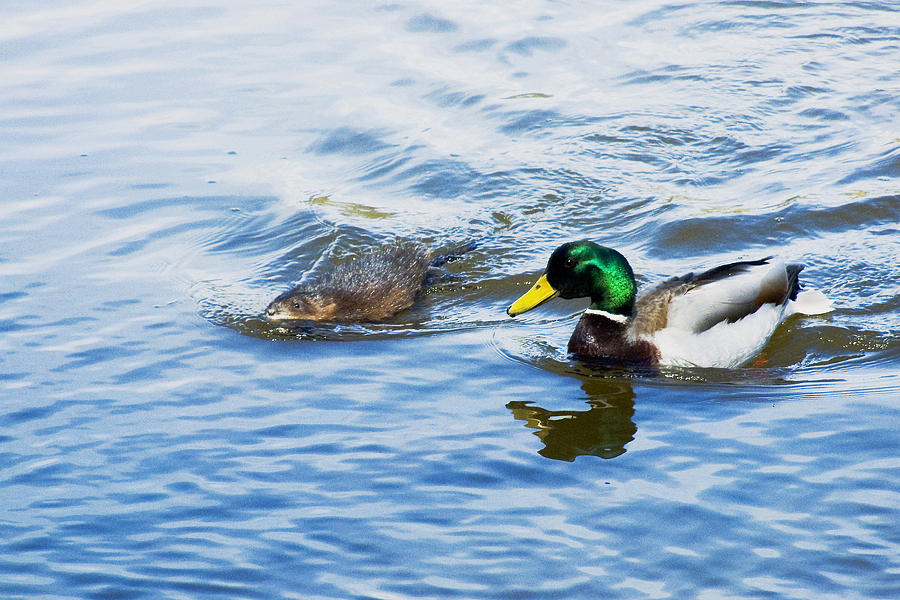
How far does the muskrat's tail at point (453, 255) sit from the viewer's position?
10.0m

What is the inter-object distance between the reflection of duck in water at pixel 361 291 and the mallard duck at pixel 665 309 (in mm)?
1122

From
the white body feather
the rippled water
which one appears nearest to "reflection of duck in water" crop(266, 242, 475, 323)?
the rippled water

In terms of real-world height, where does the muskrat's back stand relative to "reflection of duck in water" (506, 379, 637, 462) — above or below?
above

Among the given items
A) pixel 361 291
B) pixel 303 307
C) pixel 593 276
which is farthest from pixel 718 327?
pixel 303 307

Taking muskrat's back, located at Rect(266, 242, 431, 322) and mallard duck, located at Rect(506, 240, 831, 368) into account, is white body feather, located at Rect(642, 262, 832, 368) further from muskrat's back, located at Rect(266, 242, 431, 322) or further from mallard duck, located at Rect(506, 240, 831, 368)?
muskrat's back, located at Rect(266, 242, 431, 322)

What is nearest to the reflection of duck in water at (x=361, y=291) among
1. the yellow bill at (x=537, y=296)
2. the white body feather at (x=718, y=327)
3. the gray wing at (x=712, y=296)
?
the yellow bill at (x=537, y=296)

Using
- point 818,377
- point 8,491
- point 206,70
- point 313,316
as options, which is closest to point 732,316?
point 818,377

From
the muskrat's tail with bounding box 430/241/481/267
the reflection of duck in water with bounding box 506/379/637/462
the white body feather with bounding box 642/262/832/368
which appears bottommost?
the reflection of duck in water with bounding box 506/379/637/462

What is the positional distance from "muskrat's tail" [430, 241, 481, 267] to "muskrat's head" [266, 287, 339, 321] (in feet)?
4.20

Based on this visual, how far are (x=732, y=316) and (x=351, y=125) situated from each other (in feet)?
19.0

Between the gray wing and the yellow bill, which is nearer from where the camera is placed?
the gray wing

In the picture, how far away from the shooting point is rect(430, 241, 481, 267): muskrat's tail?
10.0 metres

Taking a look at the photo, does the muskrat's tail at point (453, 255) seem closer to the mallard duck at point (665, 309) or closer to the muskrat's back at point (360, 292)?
the muskrat's back at point (360, 292)

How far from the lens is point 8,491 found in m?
6.41
